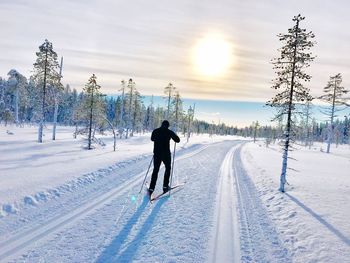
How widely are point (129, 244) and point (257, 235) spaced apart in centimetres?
334

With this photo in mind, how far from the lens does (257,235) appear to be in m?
8.13

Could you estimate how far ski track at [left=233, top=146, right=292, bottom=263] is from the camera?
681cm

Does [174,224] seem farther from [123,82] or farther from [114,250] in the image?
[123,82]

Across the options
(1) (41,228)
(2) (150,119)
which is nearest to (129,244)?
(1) (41,228)

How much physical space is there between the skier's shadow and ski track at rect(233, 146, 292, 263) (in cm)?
225

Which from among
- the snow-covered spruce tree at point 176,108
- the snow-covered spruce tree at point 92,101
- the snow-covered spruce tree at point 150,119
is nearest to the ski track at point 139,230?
the snow-covered spruce tree at point 92,101

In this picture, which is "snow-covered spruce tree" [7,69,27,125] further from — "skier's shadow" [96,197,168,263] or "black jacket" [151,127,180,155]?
"skier's shadow" [96,197,168,263]

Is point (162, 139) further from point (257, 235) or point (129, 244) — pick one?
point (129, 244)

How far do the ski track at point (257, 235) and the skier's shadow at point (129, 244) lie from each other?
7.39 ft

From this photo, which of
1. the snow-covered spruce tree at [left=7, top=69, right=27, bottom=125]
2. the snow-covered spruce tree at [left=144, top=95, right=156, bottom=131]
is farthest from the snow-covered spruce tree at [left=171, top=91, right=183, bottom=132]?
the snow-covered spruce tree at [left=144, top=95, right=156, bottom=131]

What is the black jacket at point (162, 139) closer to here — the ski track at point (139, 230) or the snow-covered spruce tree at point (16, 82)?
the ski track at point (139, 230)

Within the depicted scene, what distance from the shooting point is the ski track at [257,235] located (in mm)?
6809

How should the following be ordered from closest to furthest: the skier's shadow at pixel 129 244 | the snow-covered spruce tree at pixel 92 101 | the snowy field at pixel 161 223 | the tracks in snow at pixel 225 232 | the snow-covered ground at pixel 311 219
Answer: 1. the skier's shadow at pixel 129 244
2. the snowy field at pixel 161 223
3. the tracks in snow at pixel 225 232
4. the snow-covered ground at pixel 311 219
5. the snow-covered spruce tree at pixel 92 101

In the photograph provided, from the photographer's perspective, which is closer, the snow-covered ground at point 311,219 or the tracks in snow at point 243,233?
the tracks in snow at point 243,233
